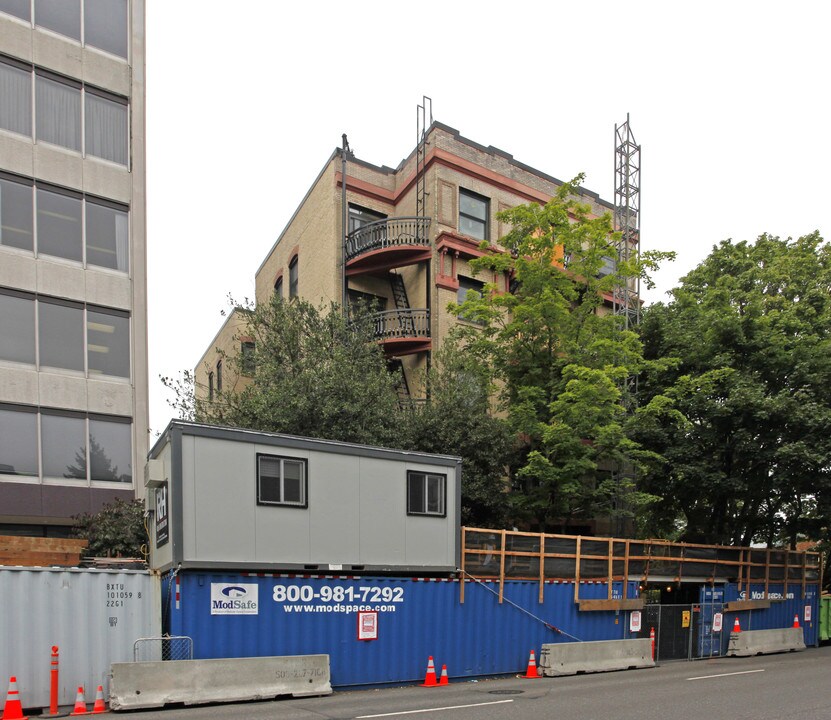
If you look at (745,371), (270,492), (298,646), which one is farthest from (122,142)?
(745,371)

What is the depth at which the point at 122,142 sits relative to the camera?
24.9 metres

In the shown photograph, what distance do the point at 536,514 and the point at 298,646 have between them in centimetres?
1139

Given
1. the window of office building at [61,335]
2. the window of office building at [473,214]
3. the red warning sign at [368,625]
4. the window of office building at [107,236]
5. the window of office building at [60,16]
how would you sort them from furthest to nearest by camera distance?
1. the window of office building at [473,214]
2. the window of office building at [107,236]
3. the window of office building at [60,16]
4. the window of office building at [61,335]
5. the red warning sign at [368,625]

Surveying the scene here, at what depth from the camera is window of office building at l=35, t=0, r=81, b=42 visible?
930 inches

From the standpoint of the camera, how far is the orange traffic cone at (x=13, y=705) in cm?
1134

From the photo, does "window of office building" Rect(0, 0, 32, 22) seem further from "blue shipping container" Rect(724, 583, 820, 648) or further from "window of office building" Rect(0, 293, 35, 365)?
"blue shipping container" Rect(724, 583, 820, 648)

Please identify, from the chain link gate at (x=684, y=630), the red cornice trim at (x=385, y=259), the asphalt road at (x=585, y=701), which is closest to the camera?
the asphalt road at (x=585, y=701)

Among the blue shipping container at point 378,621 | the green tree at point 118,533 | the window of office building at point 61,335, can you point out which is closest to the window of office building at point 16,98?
the window of office building at point 61,335

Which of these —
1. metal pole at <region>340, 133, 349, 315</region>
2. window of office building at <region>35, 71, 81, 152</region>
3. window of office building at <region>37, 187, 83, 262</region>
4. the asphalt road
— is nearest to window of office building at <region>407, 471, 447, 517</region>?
the asphalt road

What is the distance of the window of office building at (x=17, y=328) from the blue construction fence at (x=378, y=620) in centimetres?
1063

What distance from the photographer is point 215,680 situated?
1323 centimetres

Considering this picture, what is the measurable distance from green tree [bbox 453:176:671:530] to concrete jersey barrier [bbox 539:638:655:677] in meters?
4.57

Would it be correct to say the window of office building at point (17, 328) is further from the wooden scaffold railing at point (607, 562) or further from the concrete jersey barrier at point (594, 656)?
the concrete jersey barrier at point (594, 656)

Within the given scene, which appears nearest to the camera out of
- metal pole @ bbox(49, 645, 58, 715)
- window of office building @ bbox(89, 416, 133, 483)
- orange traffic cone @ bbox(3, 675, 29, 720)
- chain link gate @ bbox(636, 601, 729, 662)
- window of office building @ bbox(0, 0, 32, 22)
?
orange traffic cone @ bbox(3, 675, 29, 720)
